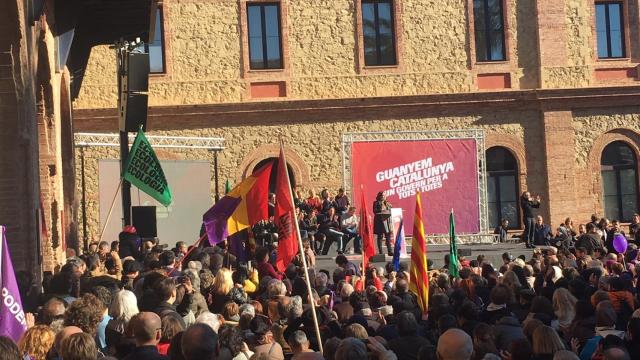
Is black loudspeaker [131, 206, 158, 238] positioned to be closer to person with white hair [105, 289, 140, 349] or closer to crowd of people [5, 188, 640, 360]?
crowd of people [5, 188, 640, 360]

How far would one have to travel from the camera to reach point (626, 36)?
33.9m

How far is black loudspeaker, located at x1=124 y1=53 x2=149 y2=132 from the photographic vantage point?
2112 centimetres

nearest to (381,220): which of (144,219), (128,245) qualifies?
(144,219)

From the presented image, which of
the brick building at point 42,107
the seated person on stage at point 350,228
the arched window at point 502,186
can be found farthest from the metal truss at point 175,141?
the arched window at point 502,186

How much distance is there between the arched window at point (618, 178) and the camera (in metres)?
33.7

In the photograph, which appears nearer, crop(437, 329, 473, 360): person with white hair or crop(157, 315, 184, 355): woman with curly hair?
crop(437, 329, 473, 360): person with white hair

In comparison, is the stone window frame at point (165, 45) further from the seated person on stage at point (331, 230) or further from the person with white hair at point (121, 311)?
the person with white hair at point (121, 311)

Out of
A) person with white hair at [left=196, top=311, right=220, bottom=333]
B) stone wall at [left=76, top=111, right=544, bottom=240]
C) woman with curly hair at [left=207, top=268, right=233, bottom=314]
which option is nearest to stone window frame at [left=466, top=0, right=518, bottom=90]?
stone wall at [left=76, top=111, right=544, bottom=240]

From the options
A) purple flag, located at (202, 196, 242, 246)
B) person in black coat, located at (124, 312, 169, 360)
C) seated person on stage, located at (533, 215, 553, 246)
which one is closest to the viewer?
person in black coat, located at (124, 312, 169, 360)

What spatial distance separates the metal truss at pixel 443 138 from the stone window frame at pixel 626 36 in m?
4.45

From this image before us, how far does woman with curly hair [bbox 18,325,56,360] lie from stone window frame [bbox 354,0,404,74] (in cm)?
2586

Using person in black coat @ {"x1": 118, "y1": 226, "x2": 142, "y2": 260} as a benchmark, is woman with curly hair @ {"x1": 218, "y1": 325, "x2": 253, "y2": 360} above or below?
below

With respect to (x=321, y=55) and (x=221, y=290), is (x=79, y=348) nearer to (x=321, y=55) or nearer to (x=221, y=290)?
(x=221, y=290)

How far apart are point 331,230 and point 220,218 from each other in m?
13.8
